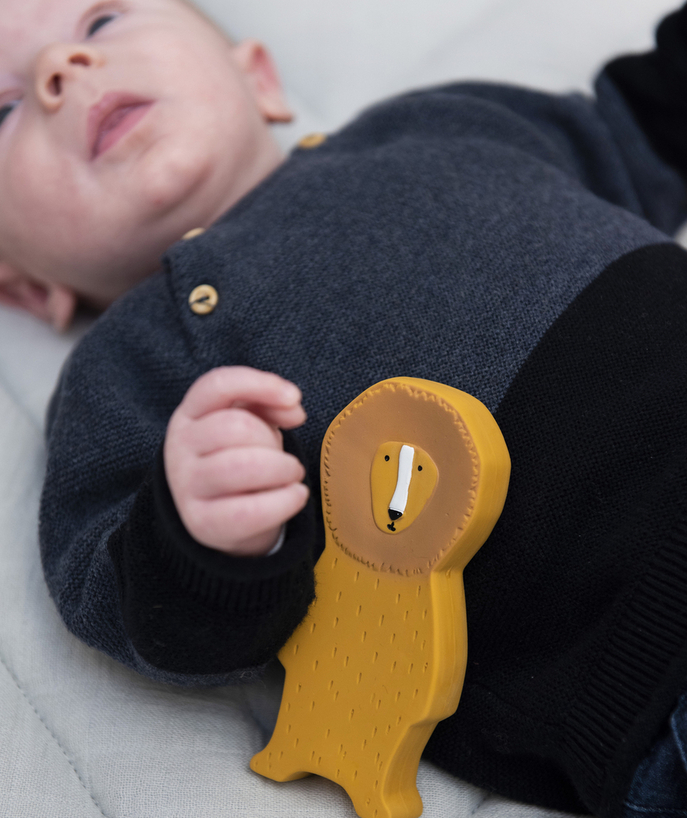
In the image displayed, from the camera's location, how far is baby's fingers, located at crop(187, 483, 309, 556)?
438mm

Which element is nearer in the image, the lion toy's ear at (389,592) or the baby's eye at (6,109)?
the lion toy's ear at (389,592)

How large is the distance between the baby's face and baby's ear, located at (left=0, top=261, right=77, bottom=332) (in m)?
0.03

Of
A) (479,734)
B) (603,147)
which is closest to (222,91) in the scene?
(603,147)

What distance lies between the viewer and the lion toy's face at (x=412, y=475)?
19.6 inches

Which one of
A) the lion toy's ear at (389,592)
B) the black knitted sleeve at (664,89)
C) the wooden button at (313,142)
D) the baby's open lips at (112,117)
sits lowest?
the lion toy's ear at (389,592)

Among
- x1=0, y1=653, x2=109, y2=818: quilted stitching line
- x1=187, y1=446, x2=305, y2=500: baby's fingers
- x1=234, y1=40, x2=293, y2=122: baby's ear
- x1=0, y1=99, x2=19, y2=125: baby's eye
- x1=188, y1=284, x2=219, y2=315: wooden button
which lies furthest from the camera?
x1=234, y1=40, x2=293, y2=122: baby's ear

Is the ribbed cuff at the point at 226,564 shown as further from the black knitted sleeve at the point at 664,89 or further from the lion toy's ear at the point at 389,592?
the black knitted sleeve at the point at 664,89

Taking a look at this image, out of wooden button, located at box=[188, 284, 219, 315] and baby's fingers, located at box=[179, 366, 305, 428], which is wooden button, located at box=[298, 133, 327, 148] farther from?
baby's fingers, located at box=[179, 366, 305, 428]

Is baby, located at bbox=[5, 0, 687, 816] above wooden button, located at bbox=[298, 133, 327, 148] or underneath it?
underneath

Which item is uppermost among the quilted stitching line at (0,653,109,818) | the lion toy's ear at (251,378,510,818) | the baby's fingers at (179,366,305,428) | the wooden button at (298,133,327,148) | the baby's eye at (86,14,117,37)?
the baby's eye at (86,14,117,37)

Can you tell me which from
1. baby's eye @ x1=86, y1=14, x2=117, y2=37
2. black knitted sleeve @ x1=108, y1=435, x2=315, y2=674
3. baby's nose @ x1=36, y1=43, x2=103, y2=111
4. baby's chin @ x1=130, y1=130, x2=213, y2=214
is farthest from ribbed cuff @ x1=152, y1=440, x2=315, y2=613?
baby's eye @ x1=86, y1=14, x2=117, y2=37

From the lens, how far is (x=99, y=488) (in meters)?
0.65

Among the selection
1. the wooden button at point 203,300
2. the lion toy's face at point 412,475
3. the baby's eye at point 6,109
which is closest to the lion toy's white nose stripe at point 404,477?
the lion toy's face at point 412,475

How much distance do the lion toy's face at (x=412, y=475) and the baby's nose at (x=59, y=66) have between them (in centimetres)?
50
